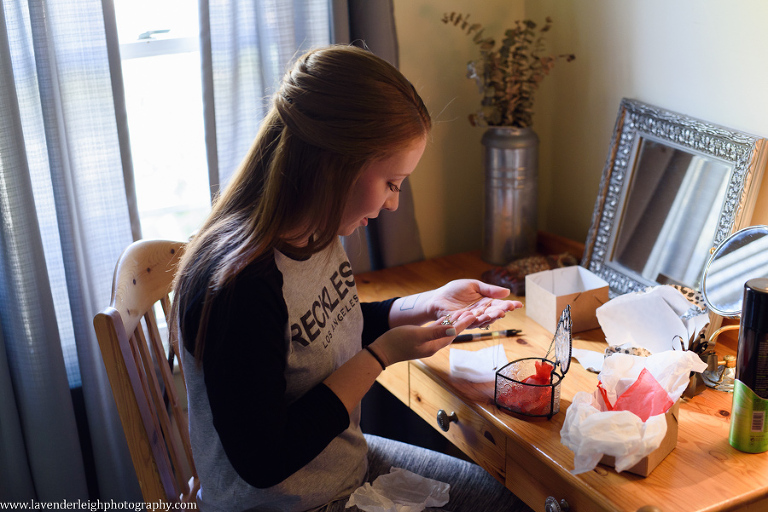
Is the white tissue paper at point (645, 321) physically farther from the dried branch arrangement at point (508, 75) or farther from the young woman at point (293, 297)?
the dried branch arrangement at point (508, 75)

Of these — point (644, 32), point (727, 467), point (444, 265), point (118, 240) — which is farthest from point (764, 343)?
point (118, 240)

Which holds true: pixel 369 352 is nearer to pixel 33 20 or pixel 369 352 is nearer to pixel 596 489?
pixel 596 489

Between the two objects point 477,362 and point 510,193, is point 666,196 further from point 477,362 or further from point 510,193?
point 477,362

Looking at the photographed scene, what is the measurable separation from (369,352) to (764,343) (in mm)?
571

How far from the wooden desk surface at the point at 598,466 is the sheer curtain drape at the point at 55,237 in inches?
27.6

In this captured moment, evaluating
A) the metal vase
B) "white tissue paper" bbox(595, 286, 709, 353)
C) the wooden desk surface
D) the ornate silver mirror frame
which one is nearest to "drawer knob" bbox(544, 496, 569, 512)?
the wooden desk surface

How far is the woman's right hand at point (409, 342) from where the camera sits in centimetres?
114

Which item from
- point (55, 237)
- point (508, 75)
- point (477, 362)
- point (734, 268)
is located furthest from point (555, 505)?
point (55, 237)

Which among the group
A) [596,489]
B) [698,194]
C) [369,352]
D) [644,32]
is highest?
[644,32]

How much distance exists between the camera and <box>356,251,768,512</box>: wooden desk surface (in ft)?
3.05

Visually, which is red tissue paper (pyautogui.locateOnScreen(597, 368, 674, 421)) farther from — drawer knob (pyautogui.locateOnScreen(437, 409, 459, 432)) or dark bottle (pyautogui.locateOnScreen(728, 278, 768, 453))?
drawer knob (pyautogui.locateOnScreen(437, 409, 459, 432))

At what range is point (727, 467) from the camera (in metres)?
0.98

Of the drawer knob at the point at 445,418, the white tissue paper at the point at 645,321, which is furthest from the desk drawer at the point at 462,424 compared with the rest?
the white tissue paper at the point at 645,321

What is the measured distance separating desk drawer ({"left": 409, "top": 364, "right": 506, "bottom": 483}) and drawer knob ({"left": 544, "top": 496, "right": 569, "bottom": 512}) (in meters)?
0.12
